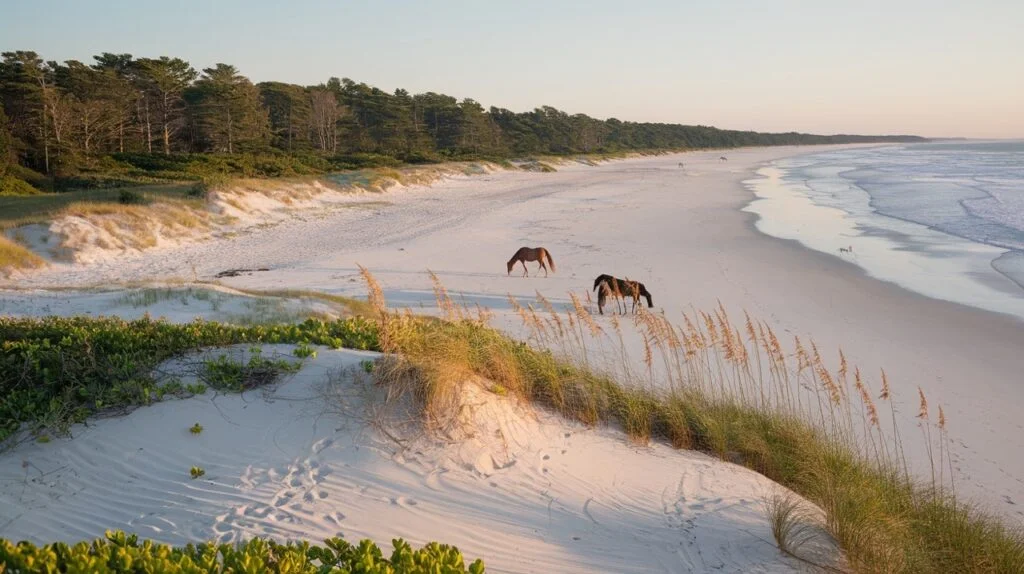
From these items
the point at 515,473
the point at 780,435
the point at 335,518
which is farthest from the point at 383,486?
the point at 780,435

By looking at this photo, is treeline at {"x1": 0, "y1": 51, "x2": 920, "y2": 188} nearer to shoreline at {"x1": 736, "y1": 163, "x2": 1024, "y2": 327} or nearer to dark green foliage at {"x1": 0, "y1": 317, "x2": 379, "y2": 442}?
shoreline at {"x1": 736, "y1": 163, "x2": 1024, "y2": 327}

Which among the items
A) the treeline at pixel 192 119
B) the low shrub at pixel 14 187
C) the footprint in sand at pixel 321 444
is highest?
the treeline at pixel 192 119

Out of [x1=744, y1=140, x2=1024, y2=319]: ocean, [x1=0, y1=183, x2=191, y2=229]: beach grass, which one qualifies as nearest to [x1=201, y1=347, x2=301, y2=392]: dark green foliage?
[x1=744, y1=140, x2=1024, y2=319]: ocean

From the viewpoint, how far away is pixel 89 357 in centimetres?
523

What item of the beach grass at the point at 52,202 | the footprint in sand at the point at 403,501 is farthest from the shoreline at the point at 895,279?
the beach grass at the point at 52,202

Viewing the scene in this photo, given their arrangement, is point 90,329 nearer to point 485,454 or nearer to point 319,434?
point 319,434

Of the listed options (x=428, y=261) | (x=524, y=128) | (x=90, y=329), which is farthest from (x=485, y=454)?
(x=524, y=128)

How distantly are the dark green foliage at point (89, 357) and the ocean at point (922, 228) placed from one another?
12398 millimetres

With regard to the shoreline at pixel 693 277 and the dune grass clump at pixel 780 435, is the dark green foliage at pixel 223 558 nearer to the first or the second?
the dune grass clump at pixel 780 435

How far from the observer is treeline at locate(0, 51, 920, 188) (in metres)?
31.1

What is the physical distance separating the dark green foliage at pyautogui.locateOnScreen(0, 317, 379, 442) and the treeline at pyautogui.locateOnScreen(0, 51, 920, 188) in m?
28.1

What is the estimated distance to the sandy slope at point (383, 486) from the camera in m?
3.71

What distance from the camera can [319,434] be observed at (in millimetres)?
4562

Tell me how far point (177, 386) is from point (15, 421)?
102cm
